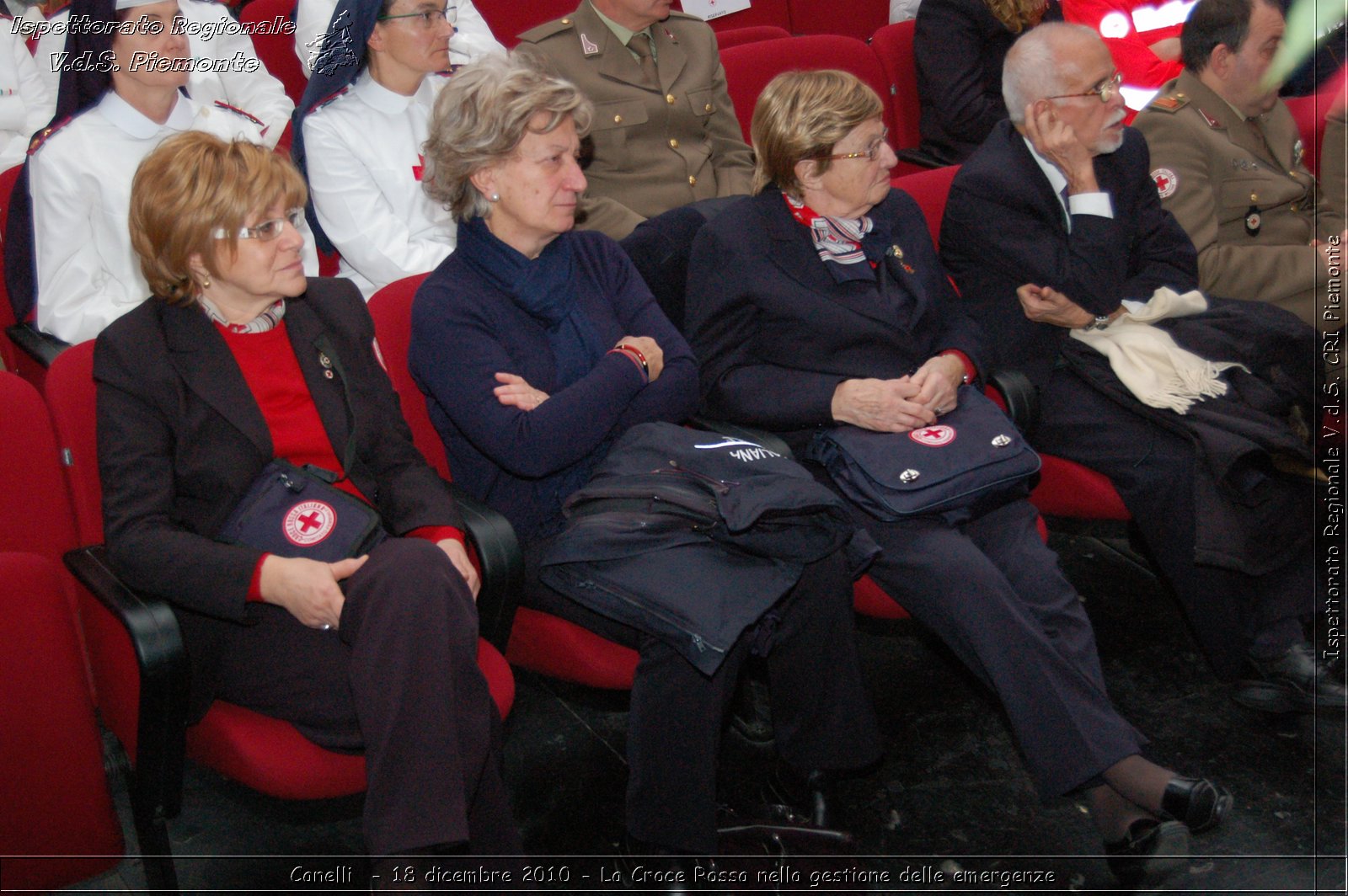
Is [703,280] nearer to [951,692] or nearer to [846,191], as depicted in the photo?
[846,191]

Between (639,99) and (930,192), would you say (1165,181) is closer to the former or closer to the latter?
(930,192)

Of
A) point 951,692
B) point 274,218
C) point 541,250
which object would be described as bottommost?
point 951,692

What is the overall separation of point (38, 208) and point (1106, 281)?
240cm

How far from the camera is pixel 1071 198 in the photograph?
2734 millimetres

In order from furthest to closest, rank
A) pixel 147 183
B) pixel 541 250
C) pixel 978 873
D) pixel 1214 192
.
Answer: pixel 1214 192
pixel 541 250
pixel 978 873
pixel 147 183

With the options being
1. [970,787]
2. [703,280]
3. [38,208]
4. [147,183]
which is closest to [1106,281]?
[703,280]

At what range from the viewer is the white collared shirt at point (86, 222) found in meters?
2.63

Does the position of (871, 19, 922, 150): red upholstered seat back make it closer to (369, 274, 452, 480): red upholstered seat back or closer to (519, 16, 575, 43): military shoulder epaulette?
(519, 16, 575, 43): military shoulder epaulette

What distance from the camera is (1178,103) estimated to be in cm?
309

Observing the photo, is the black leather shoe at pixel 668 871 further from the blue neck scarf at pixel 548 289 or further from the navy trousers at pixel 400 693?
the blue neck scarf at pixel 548 289

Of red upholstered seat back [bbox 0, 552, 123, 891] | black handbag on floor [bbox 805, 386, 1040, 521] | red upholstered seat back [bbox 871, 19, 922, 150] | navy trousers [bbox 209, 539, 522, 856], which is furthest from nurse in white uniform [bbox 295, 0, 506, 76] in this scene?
red upholstered seat back [bbox 0, 552, 123, 891]

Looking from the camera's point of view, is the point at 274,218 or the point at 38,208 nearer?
the point at 274,218

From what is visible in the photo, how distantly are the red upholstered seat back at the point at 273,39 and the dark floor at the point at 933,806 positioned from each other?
2186 mm

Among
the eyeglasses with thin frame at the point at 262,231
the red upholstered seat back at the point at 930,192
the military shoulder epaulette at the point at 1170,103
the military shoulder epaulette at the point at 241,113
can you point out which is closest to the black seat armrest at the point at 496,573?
the eyeglasses with thin frame at the point at 262,231
